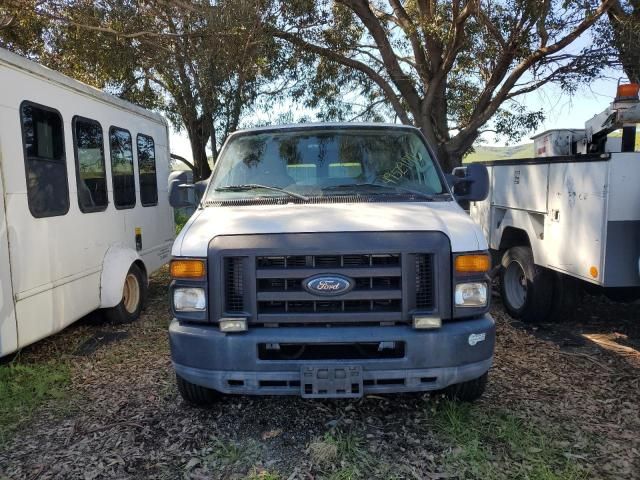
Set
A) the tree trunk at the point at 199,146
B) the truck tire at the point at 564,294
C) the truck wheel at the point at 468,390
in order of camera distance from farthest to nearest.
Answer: the tree trunk at the point at 199,146 → the truck tire at the point at 564,294 → the truck wheel at the point at 468,390

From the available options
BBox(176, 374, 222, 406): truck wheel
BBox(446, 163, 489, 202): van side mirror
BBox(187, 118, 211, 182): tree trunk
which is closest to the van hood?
BBox(446, 163, 489, 202): van side mirror

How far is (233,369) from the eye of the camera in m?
3.34

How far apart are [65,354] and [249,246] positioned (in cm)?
305

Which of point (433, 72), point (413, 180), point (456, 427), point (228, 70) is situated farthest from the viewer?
point (433, 72)

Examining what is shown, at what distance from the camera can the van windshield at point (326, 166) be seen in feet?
13.9

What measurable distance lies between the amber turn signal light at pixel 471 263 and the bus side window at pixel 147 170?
5.08 m

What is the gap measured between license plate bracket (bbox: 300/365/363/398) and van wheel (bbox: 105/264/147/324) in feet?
11.9

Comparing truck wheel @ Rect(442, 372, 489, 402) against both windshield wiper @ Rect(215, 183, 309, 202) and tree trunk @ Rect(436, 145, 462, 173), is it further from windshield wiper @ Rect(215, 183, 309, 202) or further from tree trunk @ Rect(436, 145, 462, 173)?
tree trunk @ Rect(436, 145, 462, 173)

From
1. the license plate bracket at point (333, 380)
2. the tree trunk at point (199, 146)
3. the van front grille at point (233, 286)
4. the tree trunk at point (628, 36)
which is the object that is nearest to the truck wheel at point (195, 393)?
the van front grille at point (233, 286)

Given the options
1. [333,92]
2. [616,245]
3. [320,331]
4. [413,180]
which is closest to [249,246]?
[320,331]

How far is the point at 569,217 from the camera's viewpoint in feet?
16.3

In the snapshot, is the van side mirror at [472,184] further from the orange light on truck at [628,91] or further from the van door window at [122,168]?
the van door window at [122,168]

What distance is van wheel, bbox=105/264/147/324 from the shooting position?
248 inches

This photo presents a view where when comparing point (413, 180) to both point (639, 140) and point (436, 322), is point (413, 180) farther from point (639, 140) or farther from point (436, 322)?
point (639, 140)
